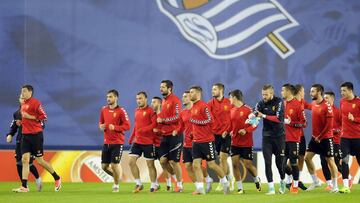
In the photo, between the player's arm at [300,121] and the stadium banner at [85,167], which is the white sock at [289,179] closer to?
the player's arm at [300,121]

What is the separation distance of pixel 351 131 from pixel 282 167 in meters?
1.70

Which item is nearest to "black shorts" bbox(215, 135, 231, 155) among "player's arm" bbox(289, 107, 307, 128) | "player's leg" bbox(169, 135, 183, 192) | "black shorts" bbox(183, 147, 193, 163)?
"black shorts" bbox(183, 147, 193, 163)

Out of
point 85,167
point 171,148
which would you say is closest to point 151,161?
point 171,148

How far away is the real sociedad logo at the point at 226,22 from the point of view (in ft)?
88.1

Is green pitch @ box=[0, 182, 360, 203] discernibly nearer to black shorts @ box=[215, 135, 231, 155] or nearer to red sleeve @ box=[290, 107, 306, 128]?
black shorts @ box=[215, 135, 231, 155]

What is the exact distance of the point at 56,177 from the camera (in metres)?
18.6

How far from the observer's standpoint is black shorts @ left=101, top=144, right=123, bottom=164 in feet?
59.8

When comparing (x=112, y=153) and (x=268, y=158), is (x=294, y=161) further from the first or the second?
(x=112, y=153)

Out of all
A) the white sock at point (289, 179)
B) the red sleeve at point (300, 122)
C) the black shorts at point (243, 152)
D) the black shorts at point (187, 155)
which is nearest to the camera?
the red sleeve at point (300, 122)

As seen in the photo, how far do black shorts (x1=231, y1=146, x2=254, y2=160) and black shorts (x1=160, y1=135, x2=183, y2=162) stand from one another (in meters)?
1.25

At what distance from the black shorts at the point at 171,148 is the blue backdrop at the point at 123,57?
317 inches

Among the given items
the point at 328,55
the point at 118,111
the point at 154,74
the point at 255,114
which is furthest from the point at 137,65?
the point at 255,114

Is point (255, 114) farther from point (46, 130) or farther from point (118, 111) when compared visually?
point (46, 130)

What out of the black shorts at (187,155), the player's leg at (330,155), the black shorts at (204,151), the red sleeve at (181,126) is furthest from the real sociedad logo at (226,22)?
the black shorts at (204,151)
